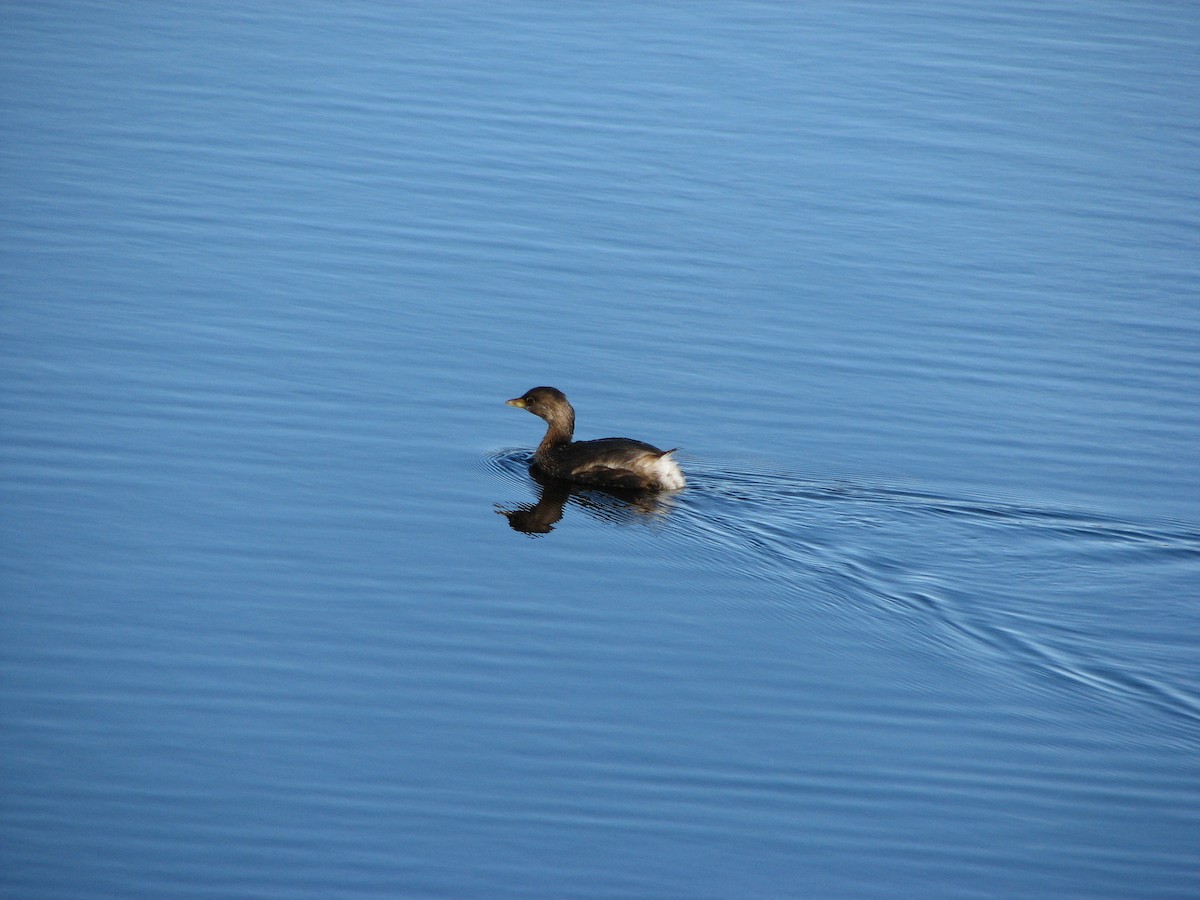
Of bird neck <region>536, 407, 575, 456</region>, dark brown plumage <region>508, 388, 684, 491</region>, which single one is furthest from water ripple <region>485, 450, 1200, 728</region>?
bird neck <region>536, 407, 575, 456</region>

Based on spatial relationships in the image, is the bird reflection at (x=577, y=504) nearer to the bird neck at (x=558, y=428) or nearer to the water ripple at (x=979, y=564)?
the water ripple at (x=979, y=564)

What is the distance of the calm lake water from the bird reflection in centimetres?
4

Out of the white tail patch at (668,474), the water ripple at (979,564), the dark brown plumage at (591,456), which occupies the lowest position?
the water ripple at (979,564)

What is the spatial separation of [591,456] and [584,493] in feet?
0.94

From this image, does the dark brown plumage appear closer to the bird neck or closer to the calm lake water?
the bird neck

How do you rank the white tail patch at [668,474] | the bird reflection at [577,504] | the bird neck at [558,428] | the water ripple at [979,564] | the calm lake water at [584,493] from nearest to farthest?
the calm lake water at [584,493]
the water ripple at [979,564]
the bird reflection at [577,504]
the white tail patch at [668,474]
the bird neck at [558,428]

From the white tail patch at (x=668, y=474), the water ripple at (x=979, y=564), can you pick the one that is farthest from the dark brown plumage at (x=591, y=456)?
the water ripple at (x=979, y=564)

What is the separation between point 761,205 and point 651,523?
769 cm

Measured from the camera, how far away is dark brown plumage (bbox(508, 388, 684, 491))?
440 inches

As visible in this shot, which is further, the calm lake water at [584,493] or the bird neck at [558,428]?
the bird neck at [558,428]

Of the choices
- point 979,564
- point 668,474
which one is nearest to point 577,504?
point 668,474

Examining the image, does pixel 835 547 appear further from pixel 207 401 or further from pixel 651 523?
pixel 207 401

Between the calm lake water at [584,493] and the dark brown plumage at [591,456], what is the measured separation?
0.57 ft

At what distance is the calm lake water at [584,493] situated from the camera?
7324 mm
